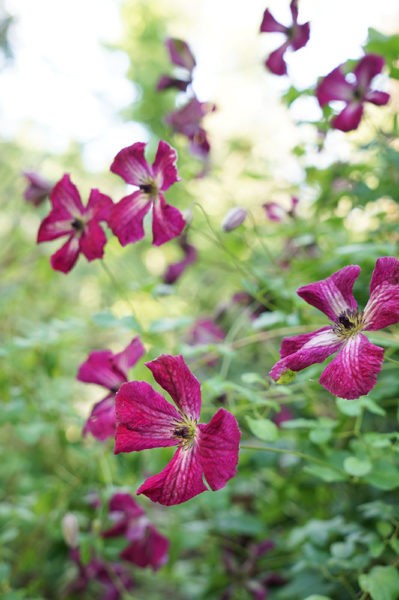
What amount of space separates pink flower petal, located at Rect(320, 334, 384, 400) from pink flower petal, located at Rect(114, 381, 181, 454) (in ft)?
0.50

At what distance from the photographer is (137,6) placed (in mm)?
4078

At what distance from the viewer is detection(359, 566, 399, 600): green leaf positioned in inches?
21.5

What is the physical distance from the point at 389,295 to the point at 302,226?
544 millimetres

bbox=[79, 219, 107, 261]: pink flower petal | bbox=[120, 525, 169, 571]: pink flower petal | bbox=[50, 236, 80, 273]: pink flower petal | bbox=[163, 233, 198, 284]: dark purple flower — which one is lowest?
bbox=[120, 525, 169, 571]: pink flower petal

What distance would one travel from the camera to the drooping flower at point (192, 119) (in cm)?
97

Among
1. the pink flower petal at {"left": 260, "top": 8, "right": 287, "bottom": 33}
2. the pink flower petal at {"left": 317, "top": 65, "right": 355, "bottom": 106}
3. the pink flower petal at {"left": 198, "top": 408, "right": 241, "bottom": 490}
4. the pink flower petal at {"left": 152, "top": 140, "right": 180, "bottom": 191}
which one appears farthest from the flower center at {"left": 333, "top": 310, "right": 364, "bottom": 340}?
the pink flower petal at {"left": 260, "top": 8, "right": 287, "bottom": 33}

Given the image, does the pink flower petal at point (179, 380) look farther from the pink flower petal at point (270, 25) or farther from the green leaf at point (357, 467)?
the pink flower petal at point (270, 25)

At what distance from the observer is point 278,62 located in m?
0.87

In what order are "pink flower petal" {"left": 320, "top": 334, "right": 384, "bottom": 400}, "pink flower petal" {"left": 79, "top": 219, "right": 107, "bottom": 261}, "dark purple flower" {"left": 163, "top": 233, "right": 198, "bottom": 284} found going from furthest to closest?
"dark purple flower" {"left": 163, "top": 233, "right": 198, "bottom": 284}
"pink flower petal" {"left": 79, "top": 219, "right": 107, "bottom": 261}
"pink flower petal" {"left": 320, "top": 334, "right": 384, "bottom": 400}

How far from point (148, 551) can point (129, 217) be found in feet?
1.91

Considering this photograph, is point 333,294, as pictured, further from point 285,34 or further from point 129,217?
point 285,34

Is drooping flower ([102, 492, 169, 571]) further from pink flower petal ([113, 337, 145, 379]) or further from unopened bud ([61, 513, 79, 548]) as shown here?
pink flower petal ([113, 337, 145, 379])

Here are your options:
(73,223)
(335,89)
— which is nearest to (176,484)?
(73,223)

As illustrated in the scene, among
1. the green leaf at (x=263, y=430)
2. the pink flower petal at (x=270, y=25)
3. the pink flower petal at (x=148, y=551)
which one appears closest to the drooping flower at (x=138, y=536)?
the pink flower petal at (x=148, y=551)
